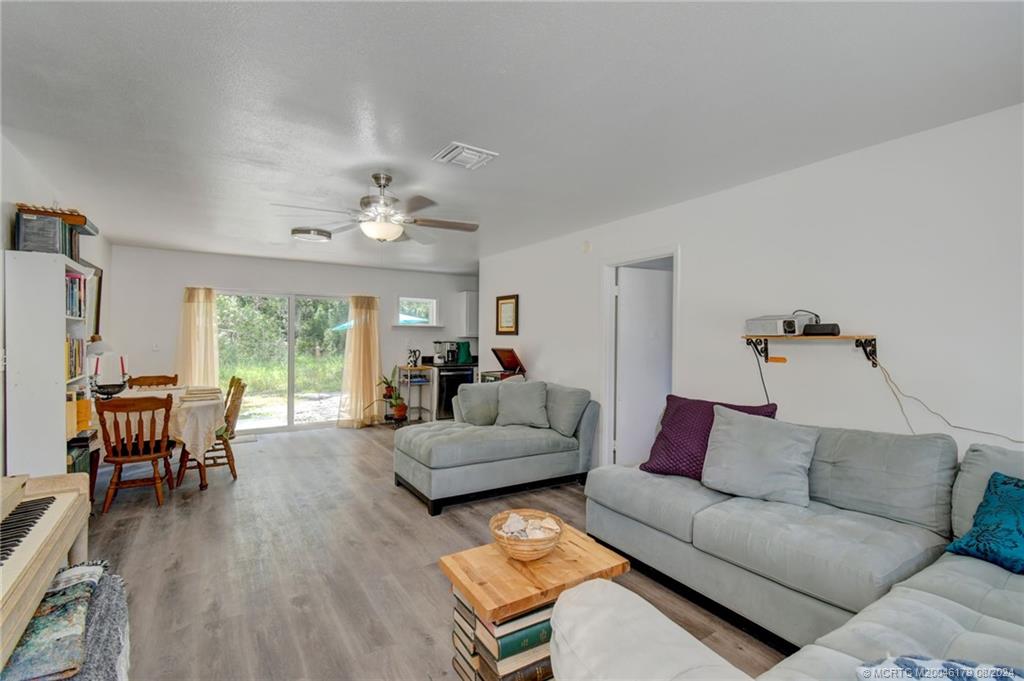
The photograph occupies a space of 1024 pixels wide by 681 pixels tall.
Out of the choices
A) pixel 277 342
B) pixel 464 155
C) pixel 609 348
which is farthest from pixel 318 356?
pixel 464 155

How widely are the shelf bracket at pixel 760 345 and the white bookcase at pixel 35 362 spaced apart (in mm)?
3984

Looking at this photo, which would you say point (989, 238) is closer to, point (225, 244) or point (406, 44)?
point (406, 44)

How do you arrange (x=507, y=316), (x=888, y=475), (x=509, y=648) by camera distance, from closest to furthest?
(x=509, y=648) → (x=888, y=475) → (x=507, y=316)

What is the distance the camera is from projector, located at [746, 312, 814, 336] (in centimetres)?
272

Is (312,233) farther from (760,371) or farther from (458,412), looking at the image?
(760,371)

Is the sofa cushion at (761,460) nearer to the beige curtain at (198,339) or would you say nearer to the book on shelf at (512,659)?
the book on shelf at (512,659)

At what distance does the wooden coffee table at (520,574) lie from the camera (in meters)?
1.50

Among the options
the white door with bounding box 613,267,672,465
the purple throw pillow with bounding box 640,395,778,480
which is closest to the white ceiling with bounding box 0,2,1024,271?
the white door with bounding box 613,267,672,465

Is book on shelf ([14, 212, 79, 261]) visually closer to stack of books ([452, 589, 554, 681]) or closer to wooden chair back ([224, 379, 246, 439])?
wooden chair back ([224, 379, 246, 439])

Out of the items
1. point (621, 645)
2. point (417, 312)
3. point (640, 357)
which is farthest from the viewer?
point (417, 312)

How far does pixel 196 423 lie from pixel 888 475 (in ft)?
15.3

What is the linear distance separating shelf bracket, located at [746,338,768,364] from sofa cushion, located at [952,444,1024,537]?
43.9 inches

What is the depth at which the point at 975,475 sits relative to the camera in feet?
6.41

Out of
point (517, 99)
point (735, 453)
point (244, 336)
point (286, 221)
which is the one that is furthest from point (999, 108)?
point (244, 336)
